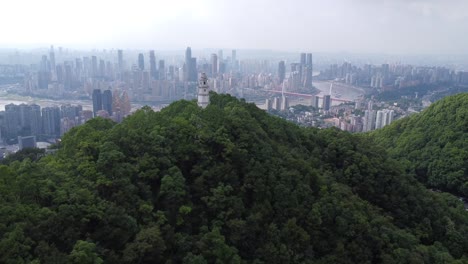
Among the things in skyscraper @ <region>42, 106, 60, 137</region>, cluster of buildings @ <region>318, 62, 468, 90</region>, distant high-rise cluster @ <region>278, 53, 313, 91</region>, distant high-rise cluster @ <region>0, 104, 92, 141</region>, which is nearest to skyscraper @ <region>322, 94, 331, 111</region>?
distant high-rise cluster @ <region>278, 53, 313, 91</region>

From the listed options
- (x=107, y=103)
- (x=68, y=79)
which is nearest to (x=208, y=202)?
(x=107, y=103)

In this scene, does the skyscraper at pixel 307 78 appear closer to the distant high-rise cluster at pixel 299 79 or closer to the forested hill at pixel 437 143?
the distant high-rise cluster at pixel 299 79

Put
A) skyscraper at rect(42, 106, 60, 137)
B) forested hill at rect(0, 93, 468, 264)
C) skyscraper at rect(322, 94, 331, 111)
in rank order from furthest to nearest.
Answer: skyscraper at rect(322, 94, 331, 111)
skyscraper at rect(42, 106, 60, 137)
forested hill at rect(0, 93, 468, 264)

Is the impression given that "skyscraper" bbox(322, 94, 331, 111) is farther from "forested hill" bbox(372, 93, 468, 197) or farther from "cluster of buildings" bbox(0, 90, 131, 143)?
"cluster of buildings" bbox(0, 90, 131, 143)

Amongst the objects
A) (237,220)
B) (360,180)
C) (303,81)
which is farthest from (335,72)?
(237,220)

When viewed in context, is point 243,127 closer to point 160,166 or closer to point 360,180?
point 160,166

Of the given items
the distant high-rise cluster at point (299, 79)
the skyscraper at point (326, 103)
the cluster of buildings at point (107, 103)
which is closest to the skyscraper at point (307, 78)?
the distant high-rise cluster at point (299, 79)
